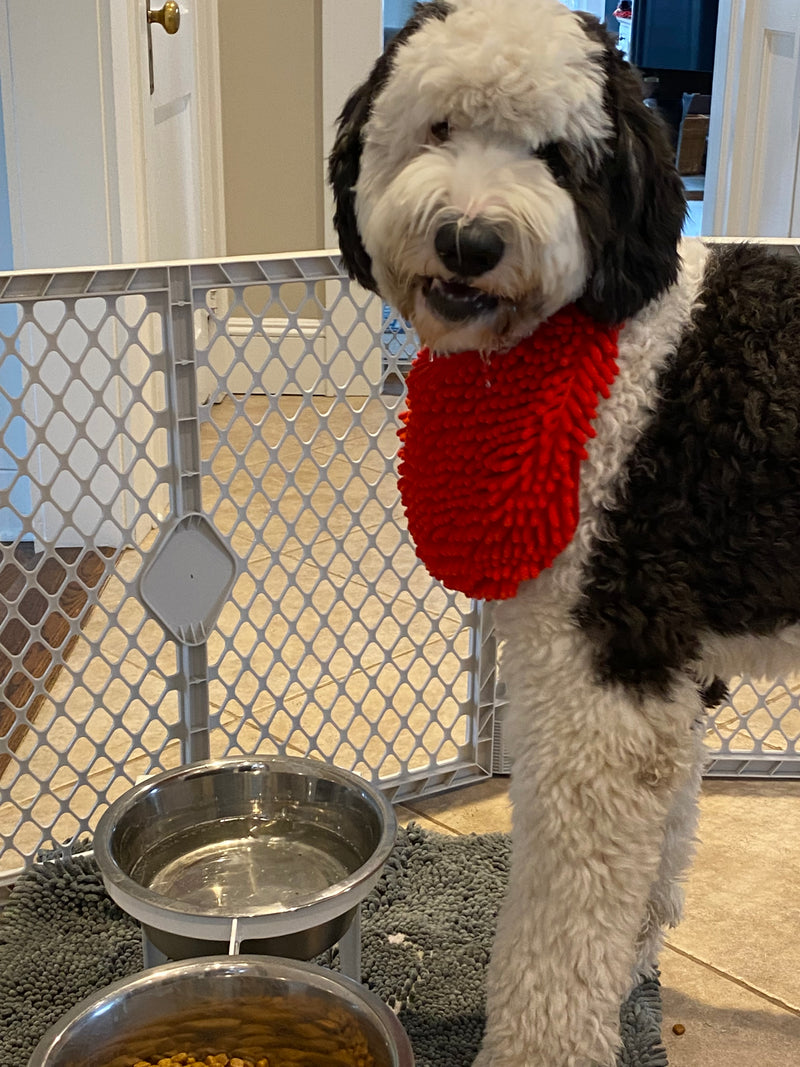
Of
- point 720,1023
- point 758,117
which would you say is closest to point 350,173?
point 720,1023

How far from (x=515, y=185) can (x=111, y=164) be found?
1.55 m

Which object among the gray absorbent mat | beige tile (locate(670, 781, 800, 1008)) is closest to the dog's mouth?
the gray absorbent mat

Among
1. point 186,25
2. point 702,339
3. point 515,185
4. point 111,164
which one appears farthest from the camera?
point 186,25

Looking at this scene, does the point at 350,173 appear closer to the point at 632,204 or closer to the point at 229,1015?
the point at 632,204

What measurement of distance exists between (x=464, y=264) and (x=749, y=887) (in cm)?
103

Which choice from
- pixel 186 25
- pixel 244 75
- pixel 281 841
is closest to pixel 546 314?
pixel 281 841

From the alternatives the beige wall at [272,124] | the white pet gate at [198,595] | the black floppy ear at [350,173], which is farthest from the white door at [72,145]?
the black floppy ear at [350,173]

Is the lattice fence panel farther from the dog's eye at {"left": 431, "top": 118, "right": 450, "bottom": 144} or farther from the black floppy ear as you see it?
Answer: the dog's eye at {"left": 431, "top": 118, "right": 450, "bottom": 144}

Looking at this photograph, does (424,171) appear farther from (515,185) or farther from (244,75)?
(244,75)

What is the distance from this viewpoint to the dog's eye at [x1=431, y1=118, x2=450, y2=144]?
1.00m

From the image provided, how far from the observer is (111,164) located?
91.1 inches

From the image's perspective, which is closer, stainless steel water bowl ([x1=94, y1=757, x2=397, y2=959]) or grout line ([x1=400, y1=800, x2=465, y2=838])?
stainless steel water bowl ([x1=94, y1=757, x2=397, y2=959])

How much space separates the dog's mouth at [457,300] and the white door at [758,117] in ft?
7.60

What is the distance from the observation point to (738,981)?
1467mm
